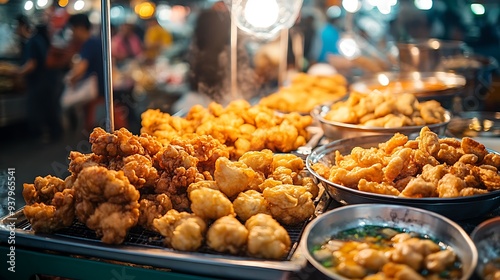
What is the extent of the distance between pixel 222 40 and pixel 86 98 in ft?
11.6

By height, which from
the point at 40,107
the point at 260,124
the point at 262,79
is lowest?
the point at 40,107

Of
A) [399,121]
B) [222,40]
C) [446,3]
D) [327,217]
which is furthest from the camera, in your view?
[446,3]

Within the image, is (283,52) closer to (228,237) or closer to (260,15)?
(260,15)

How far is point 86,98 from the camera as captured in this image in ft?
28.0

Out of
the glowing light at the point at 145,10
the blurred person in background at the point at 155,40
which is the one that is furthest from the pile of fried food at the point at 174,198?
the glowing light at the point at 145,10

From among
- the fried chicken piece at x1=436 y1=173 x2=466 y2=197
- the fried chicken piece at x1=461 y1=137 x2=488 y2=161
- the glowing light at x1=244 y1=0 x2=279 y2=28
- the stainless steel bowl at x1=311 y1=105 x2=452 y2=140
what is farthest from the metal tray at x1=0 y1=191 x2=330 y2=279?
the glowing light at x1=244 y1=0 x2=279 y2=28

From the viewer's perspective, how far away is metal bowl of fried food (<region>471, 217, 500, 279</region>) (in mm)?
1615

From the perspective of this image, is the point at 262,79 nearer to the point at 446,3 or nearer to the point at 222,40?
the point at 222,40

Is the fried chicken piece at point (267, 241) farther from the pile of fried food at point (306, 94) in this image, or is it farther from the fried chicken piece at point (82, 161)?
the pile of fried food at point (306, 94)

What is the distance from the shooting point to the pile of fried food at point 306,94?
434 centimetres

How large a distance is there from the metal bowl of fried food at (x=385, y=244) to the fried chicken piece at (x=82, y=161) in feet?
3.41

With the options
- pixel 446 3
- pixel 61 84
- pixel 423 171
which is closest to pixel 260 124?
pixel 423 171

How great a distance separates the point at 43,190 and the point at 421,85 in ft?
12.7

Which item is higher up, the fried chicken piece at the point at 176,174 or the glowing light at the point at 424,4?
the glowing light at the point at 424,4
